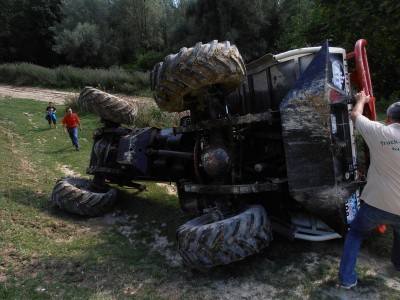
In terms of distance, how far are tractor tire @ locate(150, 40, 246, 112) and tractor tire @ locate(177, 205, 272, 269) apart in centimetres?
125

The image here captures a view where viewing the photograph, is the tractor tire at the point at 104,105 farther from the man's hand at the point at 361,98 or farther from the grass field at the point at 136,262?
the man's hand at the point at 361,98

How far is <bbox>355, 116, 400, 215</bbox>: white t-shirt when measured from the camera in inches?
123

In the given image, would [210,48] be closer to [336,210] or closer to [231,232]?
[231,232]

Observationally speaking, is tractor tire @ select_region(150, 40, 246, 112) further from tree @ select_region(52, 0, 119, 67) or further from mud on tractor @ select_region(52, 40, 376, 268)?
tree @ select_region(52, 0, 119, 67)

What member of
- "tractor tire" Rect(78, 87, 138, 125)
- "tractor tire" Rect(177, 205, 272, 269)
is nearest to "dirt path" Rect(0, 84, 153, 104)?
"tractor tire" Rect(78, 87, 138, 125)

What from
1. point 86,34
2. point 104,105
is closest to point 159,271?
point 104,105

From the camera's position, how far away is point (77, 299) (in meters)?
3.36

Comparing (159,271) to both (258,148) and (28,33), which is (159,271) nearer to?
(258,148)

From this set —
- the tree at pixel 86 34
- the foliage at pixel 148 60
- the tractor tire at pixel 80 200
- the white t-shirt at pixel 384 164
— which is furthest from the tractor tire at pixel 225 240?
the tree at pixel 86 34

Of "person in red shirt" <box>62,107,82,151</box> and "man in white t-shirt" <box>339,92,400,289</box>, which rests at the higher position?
"person in red shirt" <box>62,107,82,151</box>

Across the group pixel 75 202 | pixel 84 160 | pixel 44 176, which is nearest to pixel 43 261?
pixel 75 202

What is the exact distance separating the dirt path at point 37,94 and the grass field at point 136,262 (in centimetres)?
1614

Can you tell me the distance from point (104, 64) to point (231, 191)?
34.0m

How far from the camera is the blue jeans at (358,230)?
10.7ft
